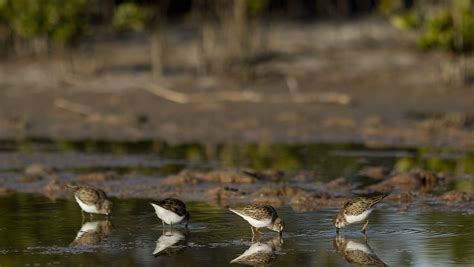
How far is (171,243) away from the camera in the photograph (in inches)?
554

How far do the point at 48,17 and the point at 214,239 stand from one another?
21267 millimetres

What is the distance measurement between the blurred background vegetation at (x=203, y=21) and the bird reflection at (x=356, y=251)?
673 inches

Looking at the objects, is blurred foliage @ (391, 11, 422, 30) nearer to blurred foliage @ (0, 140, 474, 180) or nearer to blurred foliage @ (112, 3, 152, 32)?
blurred foliage @ (0, 140, 474, 180)

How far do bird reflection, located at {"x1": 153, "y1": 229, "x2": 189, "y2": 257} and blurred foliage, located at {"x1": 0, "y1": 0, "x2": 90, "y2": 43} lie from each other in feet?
66.0

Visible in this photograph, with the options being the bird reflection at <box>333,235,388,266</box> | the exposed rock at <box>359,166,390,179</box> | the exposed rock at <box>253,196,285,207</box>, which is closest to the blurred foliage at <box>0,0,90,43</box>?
the exposed rock at <box>359,166,390,179</box>

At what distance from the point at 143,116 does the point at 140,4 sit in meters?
8.06

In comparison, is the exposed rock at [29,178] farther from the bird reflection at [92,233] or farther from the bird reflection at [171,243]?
the bird reflection at [171,243]

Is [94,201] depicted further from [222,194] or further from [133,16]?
[133,16]

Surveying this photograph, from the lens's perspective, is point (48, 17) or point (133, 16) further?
point (48, 17)

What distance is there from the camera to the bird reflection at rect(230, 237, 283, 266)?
1274cm

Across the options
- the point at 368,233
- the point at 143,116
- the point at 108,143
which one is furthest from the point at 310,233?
the point at 143,116

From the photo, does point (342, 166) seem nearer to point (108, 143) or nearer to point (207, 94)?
point (108, 143)

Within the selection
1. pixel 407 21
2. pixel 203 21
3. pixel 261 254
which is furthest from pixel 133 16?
pixel 261 254

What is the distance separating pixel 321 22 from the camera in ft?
130
